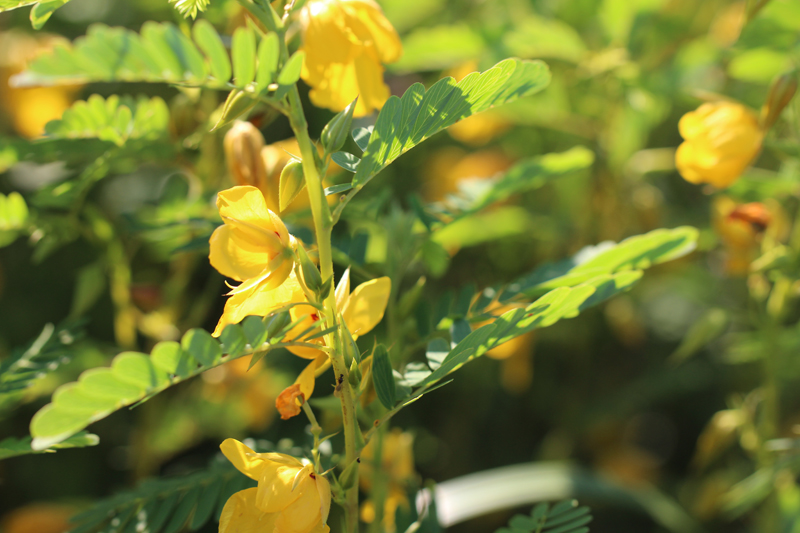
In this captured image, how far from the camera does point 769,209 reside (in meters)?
0.92

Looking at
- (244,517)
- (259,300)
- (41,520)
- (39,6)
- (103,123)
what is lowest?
(41,520)

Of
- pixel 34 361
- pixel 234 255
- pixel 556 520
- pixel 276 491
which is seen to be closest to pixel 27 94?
pixel 34 361

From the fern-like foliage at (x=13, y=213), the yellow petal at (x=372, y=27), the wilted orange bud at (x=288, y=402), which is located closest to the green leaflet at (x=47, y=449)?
the wilted orange bud at (x=288, y=402)

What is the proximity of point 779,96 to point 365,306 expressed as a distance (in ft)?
1.78

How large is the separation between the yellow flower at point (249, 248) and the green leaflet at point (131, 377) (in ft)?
0.10

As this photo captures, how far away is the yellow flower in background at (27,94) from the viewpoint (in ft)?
3.89

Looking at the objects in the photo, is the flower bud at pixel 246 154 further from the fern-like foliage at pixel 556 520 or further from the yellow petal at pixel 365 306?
the fern-like foliage at pixel 556 520

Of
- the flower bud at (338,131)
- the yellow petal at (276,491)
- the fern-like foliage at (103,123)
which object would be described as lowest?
the yellow petal at (276,491)

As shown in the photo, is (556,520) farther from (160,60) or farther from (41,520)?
(41,520)

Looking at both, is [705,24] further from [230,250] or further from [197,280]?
[230,250]

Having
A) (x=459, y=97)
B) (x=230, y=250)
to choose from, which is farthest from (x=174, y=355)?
(x=459, y=97)

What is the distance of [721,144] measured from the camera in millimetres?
719

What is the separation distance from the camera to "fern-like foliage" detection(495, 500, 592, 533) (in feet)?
1.76

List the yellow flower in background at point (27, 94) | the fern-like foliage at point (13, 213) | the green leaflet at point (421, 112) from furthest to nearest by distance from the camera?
1. the yellow flower in background at point (27, 94)
2. the fern-like foliage at point (13, 213)
3. the green leaflet at point (421, 112)
